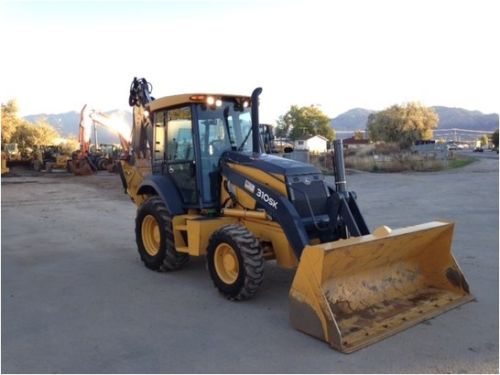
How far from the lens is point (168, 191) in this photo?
685 centimetres

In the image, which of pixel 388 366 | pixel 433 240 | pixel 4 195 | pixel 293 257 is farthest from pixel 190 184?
pixel 4 195

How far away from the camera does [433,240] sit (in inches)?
223

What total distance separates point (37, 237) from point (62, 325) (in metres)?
5.39

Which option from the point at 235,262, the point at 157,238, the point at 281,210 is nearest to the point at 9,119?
the point at 157,238

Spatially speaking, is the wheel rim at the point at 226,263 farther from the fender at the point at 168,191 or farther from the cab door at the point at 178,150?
the fender at the point at 168,191

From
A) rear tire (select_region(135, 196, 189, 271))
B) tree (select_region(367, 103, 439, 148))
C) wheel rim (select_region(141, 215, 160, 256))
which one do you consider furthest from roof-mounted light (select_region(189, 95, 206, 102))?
tree (select_region(367, 103, 439, 148))

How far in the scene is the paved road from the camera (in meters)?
4.14

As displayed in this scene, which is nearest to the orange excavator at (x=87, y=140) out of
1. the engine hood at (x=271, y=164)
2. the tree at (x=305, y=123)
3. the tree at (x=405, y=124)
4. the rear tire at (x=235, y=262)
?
the engine hood at (x=271, y=164)

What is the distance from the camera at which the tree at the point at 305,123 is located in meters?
80.8

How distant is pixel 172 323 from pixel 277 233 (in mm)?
1534

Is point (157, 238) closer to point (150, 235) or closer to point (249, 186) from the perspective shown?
point (150, 235)

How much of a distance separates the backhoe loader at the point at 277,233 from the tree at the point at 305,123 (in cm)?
7342

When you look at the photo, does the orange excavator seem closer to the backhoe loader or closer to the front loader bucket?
the backhoe loader

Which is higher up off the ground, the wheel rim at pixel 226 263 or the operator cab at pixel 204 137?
the operator cab at pixel 204 137
